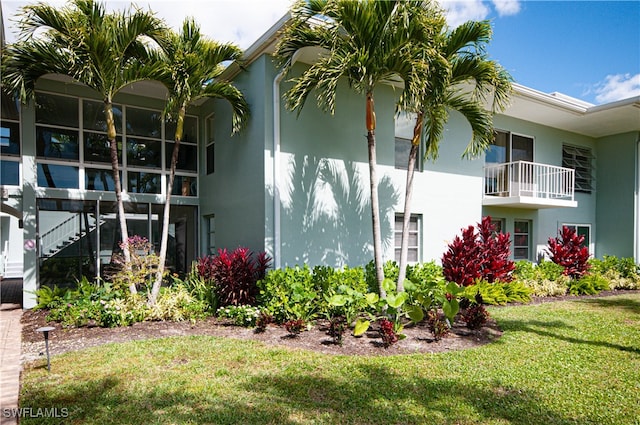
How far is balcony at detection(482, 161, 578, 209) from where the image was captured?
11664mm

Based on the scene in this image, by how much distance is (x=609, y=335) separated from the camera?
6.74m

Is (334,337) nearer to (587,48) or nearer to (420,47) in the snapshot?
(420,47)


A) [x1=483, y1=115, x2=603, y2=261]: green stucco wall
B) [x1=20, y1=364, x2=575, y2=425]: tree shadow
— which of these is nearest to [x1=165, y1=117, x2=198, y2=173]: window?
[x1=20, y1=364, x2=575, y2=425]: tree shadow

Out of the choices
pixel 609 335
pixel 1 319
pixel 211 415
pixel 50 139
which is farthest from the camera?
pixel 50 139

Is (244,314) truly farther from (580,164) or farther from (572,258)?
(580,164)

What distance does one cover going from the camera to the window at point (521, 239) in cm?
1309

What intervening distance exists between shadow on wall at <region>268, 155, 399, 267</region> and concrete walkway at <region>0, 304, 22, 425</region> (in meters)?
4.74

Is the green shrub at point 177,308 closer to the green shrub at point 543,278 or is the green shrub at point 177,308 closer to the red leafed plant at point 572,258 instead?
the green shrub at point 543,278

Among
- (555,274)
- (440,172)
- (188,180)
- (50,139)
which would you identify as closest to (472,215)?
(440,172)

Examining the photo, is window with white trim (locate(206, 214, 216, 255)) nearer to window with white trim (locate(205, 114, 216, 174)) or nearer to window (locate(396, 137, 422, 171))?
window with white trim (locate(205, 114, 216, 174))

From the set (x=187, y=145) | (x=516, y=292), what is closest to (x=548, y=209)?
(x=516, y=292)

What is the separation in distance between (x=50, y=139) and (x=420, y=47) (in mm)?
8899

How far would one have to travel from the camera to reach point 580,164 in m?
14.8

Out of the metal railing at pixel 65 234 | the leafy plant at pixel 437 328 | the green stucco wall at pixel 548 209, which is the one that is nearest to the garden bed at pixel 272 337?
A: the leafy plant at pixel 437 328
